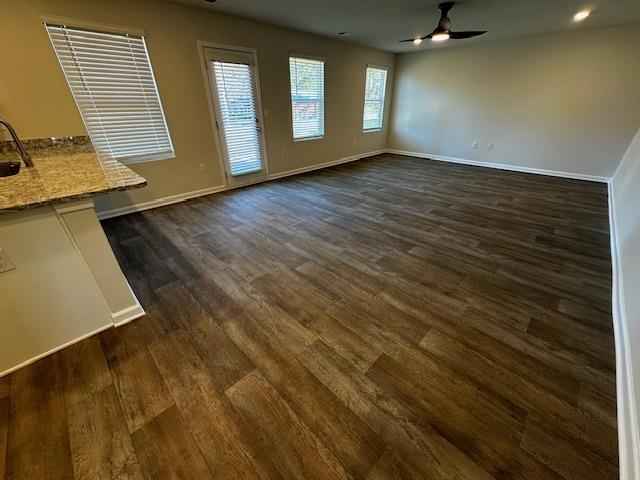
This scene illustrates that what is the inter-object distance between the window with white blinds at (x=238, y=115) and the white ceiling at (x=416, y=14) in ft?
2.25

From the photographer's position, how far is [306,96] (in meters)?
4.89

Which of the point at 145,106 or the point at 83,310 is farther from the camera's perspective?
the point at 145,106

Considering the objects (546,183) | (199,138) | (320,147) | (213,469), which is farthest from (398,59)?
(213,469)

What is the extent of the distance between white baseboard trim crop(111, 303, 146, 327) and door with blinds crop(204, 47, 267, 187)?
2.87 meters

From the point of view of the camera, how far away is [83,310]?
1.62m

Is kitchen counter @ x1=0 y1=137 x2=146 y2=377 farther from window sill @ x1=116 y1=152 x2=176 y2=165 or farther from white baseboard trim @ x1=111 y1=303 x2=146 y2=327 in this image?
window sill @ x1=116 y1=152 x2=176 y2=165

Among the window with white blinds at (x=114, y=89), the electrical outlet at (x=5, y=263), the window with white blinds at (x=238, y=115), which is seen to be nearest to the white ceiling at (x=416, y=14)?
the window with white blinds at (x=238, y=115)

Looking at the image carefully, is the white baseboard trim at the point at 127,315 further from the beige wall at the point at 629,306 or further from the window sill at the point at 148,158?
the beige wall at the point at 629,306

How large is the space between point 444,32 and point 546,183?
130 inches

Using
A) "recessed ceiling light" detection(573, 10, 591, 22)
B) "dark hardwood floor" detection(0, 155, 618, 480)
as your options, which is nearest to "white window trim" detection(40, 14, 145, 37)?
"dark hardwood floor" detection(0, 155, 618, 480)

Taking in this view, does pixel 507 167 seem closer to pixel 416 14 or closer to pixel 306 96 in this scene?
pixel 416 14

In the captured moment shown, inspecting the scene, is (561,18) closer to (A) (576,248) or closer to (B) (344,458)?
(A) (576,248)

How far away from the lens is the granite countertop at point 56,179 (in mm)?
1304

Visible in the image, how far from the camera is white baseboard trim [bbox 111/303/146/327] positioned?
174 cm
